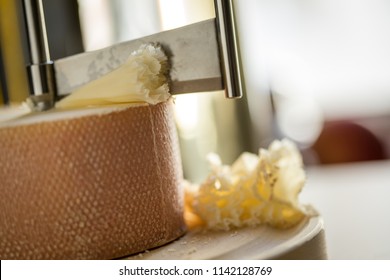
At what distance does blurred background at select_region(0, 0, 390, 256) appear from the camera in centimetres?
128

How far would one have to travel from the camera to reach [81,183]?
18.9 inches

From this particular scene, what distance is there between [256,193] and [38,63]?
8.0 inches

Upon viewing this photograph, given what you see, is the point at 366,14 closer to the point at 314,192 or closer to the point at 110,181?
the point at 314,192

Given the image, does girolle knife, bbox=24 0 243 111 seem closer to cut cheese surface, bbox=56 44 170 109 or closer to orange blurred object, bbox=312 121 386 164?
cut cheese surface, bbox=56 44 170 109

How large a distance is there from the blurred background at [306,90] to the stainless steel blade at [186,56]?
0.63 m

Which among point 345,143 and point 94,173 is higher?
point 94,173

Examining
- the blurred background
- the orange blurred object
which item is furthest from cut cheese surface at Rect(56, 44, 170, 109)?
the orange blurred object

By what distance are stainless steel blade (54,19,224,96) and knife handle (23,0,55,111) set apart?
42 mm

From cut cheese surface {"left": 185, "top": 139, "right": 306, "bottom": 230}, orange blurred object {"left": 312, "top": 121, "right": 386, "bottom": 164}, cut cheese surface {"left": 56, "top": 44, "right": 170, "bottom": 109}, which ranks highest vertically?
cut cheese surface {"left": 56, "top": 44, "right": 170, "bottom": 109}

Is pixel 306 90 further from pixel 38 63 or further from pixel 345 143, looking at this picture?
pixel 38 63

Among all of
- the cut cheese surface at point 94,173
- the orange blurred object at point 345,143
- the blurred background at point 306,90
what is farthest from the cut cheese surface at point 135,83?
the orange blurred object at point 345,143

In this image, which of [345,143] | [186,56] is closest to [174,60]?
[186,56]

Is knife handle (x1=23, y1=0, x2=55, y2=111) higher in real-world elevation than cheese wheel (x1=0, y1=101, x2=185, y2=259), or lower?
higher
